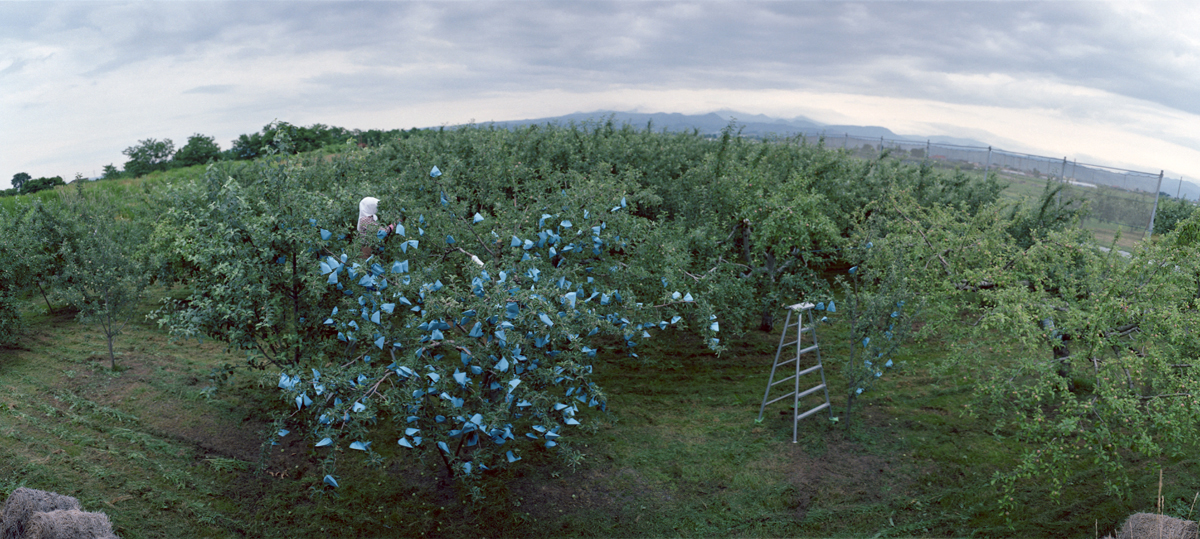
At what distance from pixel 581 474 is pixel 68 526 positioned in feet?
12.4

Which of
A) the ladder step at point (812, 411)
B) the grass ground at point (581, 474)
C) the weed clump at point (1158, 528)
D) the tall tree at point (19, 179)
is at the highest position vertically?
the tall tree at point (19, 179)

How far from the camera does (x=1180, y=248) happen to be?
20.1 feet

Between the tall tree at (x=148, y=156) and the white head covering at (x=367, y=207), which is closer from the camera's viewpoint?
the white head covering at (x=367, y=207)

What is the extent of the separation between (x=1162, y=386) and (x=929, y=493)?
2.08 metres

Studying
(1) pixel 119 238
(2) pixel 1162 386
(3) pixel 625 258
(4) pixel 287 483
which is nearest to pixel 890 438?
(2) pixel 1162 386

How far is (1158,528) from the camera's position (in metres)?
4.66

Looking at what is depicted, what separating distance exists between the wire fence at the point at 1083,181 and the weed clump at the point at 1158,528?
40.3 feet

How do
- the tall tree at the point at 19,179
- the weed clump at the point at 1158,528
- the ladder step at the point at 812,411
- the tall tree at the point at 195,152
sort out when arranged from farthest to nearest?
1. the tall tree at the point at 195,152
2. the tall tree at the point at 19,179
3. the ladder step at the point at 812,411
4. the weed clump at the point at 1158,528

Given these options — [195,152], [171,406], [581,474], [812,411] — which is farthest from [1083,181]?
[195,152]

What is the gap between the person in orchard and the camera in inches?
240

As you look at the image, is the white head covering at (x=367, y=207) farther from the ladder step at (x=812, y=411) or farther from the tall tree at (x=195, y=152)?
the tall tree at (x=195, y=152)

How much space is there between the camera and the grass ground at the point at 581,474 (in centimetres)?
547

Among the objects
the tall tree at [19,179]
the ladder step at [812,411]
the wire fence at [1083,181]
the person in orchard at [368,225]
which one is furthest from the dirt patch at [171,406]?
the wire fence at [1083,181]

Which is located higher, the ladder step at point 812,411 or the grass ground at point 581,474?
the ladder step at point 812,411
